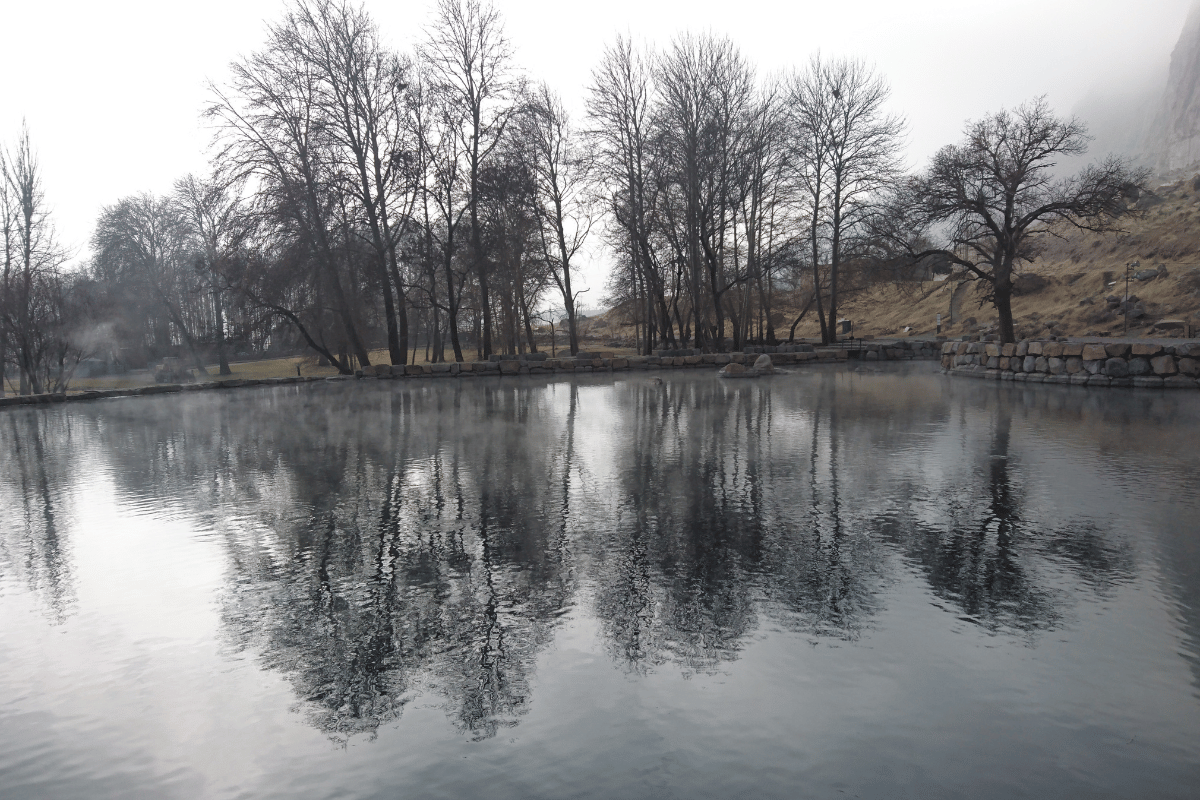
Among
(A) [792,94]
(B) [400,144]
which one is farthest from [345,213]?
(A) [792,94]

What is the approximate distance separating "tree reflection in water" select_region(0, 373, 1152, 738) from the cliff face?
135152 millimetres

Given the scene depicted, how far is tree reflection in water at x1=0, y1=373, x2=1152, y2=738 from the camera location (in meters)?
3.62

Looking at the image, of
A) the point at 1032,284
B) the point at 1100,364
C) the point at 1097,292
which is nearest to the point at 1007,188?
the point at 1100,364

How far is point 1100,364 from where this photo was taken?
16.3m

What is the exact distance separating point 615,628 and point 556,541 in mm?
1644

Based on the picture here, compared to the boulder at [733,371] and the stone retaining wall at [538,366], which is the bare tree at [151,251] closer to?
the stone retaining wall at [538,366]

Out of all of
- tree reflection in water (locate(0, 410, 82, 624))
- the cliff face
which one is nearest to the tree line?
tree reflection in water (locate(0, 410, 82, 624))

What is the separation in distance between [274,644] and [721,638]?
7.36 ft

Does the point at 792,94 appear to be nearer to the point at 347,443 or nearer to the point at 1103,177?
the point at 1103,177

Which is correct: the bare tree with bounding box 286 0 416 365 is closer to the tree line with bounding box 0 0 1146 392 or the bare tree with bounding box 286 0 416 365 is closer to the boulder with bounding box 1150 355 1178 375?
the tree line with bounding box 0 0 1146 392

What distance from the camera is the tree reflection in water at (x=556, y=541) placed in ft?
11.9

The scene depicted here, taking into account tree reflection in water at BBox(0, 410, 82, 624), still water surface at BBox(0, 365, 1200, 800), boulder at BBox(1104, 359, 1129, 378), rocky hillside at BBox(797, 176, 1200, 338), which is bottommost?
still water surface at BBox(0, 365, 1200, 800)

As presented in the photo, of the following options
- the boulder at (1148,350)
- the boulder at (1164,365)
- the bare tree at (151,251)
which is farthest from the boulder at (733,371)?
the bare tree at (151,251)

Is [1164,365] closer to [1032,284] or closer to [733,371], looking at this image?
[733,371]
